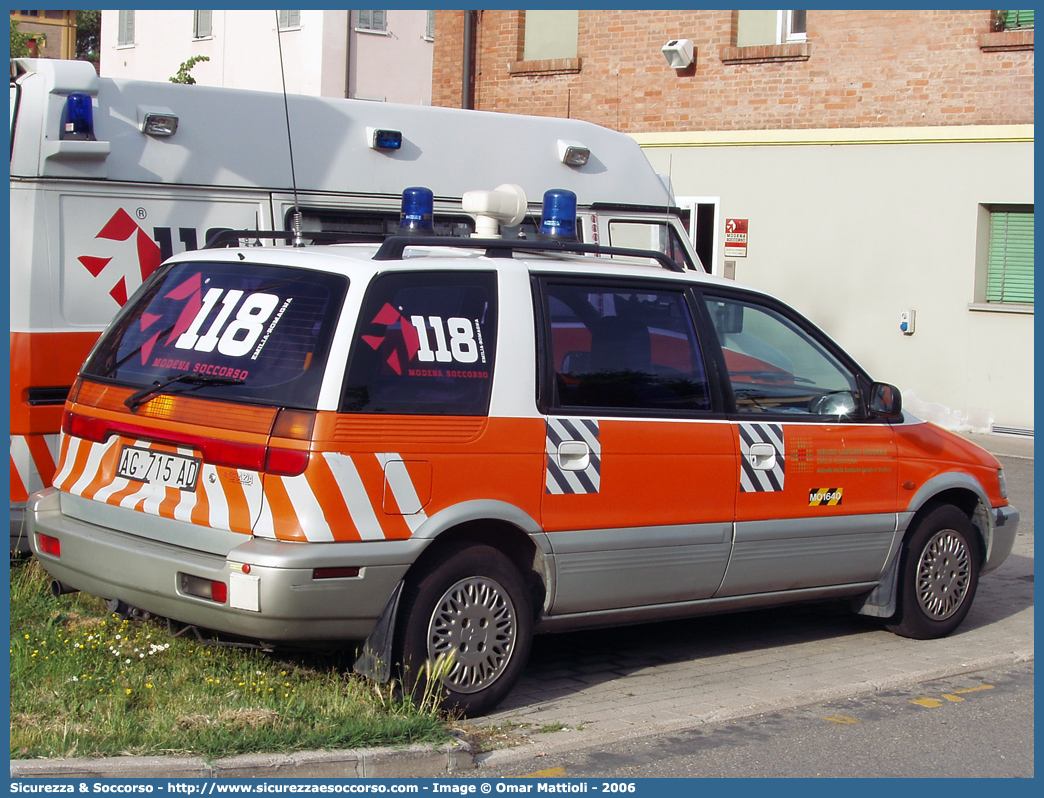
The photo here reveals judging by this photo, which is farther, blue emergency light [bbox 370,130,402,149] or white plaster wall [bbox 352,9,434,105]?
white plaster wall [bbox 352,9,434,105]

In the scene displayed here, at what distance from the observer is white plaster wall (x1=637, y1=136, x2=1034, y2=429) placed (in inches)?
609

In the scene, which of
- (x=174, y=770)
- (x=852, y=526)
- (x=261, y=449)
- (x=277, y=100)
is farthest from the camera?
(x=277, y=100)

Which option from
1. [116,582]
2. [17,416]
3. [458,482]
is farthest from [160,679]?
[17,416]

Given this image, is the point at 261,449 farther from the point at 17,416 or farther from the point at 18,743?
the point at 17,416

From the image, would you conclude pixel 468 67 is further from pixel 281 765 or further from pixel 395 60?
pixel 281 765

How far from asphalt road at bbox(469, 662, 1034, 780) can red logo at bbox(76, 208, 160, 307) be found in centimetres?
348

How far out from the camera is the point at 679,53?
17766mm

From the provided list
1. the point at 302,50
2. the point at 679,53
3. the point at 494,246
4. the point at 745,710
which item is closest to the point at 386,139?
the point at 494,246

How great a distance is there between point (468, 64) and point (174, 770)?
1706 centimetres

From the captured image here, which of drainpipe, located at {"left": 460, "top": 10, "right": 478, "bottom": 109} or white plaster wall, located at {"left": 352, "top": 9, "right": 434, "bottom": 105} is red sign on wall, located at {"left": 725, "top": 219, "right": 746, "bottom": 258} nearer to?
drainpipe, located at {"left": 460, "top": 10, "right": 478, "bottom": 109}

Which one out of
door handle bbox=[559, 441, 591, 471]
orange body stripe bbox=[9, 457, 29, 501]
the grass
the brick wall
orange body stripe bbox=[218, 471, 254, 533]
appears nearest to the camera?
the grass

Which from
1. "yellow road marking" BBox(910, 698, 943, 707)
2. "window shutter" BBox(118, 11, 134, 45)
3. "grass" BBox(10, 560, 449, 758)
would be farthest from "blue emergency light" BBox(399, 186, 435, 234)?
"window shutter" BBox(118, 11, 134, 45)

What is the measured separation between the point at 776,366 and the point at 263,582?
2.85 m

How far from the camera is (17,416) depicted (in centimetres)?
648
